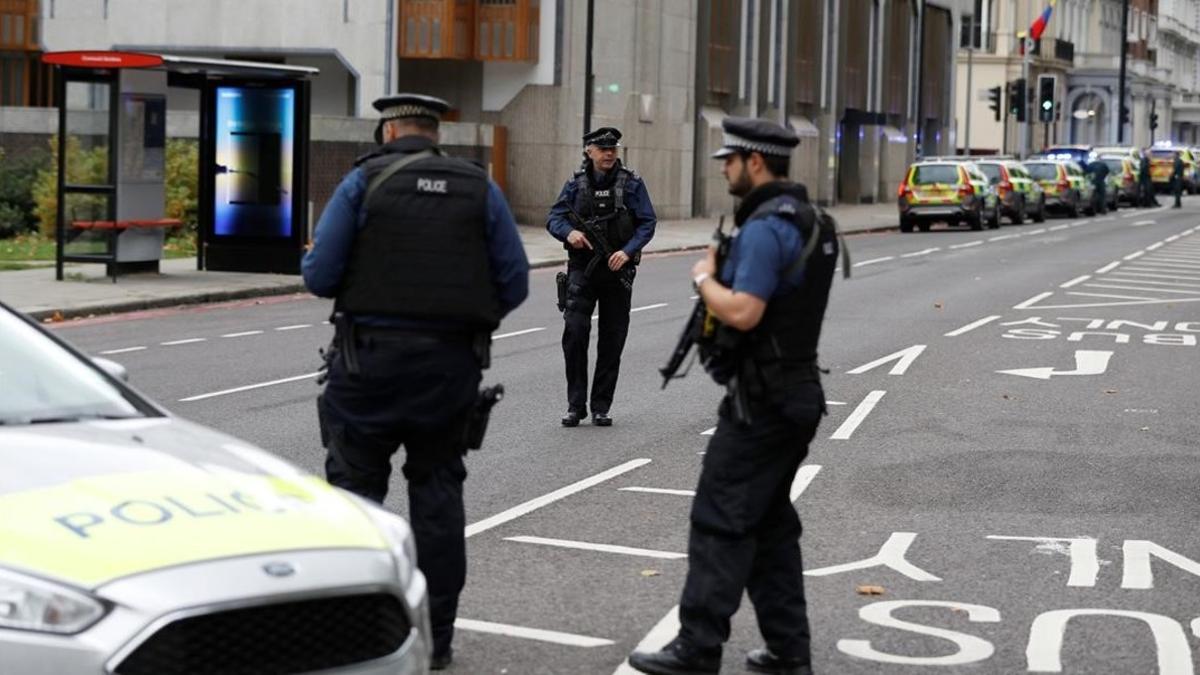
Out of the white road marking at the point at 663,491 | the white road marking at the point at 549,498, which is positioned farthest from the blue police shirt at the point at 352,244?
the white road marking at the point at 663,491

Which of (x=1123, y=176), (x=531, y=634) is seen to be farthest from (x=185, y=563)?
(x=1123, y=176)

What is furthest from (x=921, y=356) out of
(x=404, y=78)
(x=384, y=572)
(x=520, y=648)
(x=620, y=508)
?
(x=404, y=78)

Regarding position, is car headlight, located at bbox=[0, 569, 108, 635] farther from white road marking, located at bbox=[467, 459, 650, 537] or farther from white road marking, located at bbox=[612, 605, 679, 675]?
white road marking, located at bbox=[467, 459, 650, 537]

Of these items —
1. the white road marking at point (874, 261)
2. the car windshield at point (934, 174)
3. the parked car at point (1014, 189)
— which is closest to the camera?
the white road marking at point (874, 261)

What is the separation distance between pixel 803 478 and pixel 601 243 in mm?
2304

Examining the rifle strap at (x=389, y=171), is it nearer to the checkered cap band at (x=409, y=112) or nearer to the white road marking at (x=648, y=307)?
the checkered cap band at (x=409, y=112)

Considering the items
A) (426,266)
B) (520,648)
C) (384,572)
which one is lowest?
(520,648)

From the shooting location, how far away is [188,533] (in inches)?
200

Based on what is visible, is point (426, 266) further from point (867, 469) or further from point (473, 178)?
point (867, 469)

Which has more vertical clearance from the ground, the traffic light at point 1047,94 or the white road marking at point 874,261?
the traffic light at point 1047,94

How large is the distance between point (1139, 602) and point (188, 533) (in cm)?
457

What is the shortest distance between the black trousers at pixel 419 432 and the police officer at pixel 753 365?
0.77m

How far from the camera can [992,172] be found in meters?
52.9

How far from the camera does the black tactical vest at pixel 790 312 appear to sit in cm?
666
